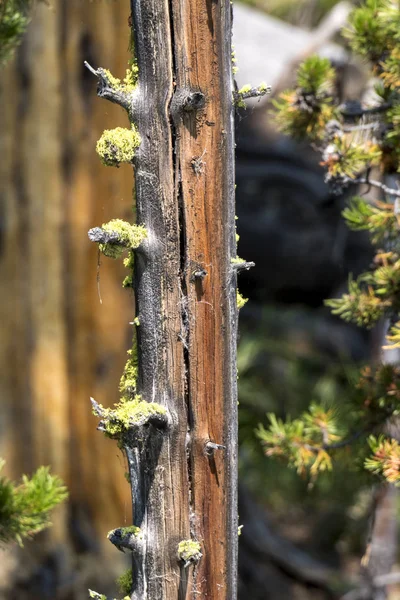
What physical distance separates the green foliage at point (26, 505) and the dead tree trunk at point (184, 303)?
0.35 m

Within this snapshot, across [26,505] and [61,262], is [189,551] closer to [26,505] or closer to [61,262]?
[26,505]

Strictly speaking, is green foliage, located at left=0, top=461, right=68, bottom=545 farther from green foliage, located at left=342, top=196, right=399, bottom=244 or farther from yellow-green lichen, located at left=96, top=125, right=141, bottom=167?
green foliage, located at left=342, top=196, right=399, bottom=244

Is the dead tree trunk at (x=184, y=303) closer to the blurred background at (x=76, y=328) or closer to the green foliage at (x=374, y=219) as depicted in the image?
the green foliage at (x=374, y=219)

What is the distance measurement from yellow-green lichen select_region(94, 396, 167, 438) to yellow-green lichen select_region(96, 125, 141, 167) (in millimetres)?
410

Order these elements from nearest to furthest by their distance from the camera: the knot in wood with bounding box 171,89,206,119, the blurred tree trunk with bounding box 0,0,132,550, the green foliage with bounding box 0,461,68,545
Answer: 1. the knot in wood with bounding box 171,89,206,119
2. the green foliage with bounding box 0,461,68,545
3. the blurred tree trunk with bounding box 0,0,132,550

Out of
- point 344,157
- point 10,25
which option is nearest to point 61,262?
point 10,25

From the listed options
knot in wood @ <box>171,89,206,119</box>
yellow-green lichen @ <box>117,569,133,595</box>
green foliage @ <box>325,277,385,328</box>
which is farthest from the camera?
green foliage @ <box>325,277,385,328</box>

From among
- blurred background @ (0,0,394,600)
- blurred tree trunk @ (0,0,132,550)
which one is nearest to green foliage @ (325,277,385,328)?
blurred background @ (0,0,394,600)

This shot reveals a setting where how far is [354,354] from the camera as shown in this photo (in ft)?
14.9

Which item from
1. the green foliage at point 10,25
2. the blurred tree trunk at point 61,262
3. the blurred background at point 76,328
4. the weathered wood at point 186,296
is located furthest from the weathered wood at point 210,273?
the blurred tree trunk at point 61,262

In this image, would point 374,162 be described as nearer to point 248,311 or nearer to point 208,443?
point 208,443

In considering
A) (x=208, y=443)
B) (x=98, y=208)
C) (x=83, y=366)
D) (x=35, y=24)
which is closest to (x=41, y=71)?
(x=35, y=24)

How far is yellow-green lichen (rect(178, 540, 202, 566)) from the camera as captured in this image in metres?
1.21

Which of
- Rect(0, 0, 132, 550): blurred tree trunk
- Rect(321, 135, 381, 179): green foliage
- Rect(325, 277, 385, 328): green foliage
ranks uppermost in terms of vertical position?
Rect(0, 0, 132, 550): blurred tree trunk
